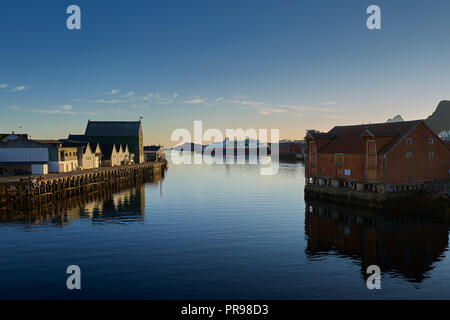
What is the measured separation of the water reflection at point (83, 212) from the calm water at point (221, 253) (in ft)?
0.80

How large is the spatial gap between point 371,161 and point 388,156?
7.42 feet

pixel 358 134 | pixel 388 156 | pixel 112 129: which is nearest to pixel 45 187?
pixel 358 134

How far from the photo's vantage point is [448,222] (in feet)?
125

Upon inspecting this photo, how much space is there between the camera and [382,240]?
3206cm

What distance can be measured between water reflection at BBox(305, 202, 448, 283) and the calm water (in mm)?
93

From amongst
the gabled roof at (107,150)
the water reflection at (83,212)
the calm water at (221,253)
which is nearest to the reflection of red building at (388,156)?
the calm water at (221,253)

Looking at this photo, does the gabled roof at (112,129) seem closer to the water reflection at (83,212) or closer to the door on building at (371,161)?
the water reflection at (83,212)

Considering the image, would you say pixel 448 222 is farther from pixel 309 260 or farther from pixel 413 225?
pixel 309 260

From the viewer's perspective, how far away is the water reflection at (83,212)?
133 ft

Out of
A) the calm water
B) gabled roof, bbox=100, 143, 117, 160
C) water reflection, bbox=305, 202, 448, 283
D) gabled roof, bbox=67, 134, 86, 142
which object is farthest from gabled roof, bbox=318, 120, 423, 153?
gabled roof, bbox=67, 134, 86, 142

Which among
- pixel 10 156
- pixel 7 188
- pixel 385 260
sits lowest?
pixel 385 260
